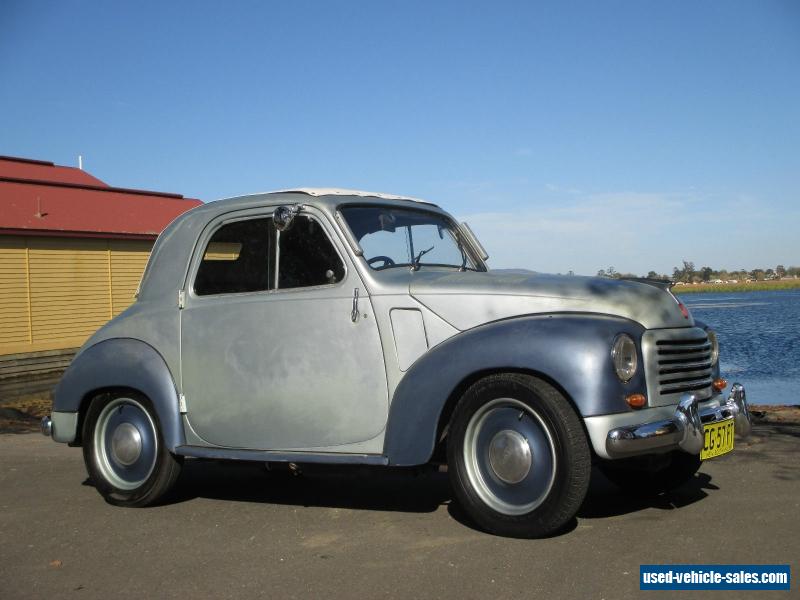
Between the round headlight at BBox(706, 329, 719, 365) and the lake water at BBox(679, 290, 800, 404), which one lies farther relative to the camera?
the lake water at BBox(679, 290, 800, 404)

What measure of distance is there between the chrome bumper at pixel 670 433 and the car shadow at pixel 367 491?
2.12ft

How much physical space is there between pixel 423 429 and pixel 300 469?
114cm

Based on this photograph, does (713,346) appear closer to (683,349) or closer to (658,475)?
(683,349)

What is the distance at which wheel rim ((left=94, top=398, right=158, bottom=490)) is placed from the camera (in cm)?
589

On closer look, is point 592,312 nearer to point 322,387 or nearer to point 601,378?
point 601,378

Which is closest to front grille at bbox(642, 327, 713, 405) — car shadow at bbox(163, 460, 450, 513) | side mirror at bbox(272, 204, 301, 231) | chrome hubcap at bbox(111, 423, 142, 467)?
car shadow at bbox(163, 460, 450, 513)

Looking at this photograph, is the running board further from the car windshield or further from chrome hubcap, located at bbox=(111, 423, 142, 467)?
the car windshield

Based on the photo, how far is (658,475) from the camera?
217 inches

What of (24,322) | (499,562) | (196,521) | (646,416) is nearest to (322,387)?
(196,521)

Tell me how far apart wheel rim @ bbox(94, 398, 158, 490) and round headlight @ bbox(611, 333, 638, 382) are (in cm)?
315

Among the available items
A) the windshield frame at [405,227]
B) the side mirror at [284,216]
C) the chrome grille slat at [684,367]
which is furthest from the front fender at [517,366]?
the side mirror at [284,216]

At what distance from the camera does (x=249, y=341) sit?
5500mm

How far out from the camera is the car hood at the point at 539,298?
181 inches

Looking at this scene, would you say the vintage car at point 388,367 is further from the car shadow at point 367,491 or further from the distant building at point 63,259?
the distant building at point 63,259
